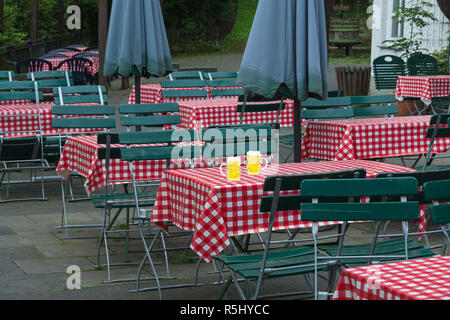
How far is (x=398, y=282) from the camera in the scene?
3492 millimetres

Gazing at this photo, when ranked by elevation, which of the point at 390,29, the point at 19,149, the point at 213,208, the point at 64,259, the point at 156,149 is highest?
the point at 390,29

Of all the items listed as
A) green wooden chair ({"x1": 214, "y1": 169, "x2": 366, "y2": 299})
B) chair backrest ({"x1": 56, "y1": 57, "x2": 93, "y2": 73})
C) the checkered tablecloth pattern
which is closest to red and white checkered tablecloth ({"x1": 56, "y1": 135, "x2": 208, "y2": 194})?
green wooden chair ({"x1": 214, "y1": 169, "x2": 366, "y2": 299})

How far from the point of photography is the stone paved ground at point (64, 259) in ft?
20.4

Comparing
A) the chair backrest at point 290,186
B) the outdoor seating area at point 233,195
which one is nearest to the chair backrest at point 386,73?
the outdoor seating area at point 233,195

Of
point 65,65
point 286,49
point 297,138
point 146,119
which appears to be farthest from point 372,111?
point 65,65

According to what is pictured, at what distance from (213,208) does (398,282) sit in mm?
2241

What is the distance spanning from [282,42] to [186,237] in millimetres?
2016

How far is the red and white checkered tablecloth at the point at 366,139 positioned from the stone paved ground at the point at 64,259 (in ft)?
2.78

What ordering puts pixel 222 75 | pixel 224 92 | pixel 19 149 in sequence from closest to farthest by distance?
pixel 19 149
pixel 224 92
pixel 222 75

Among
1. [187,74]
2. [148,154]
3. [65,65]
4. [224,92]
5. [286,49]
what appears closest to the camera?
[148,154]

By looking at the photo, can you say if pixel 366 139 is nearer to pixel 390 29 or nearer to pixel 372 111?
pixel 372 111

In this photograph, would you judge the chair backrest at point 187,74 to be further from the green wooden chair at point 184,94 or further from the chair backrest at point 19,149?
the chair backrest at point 19,149
